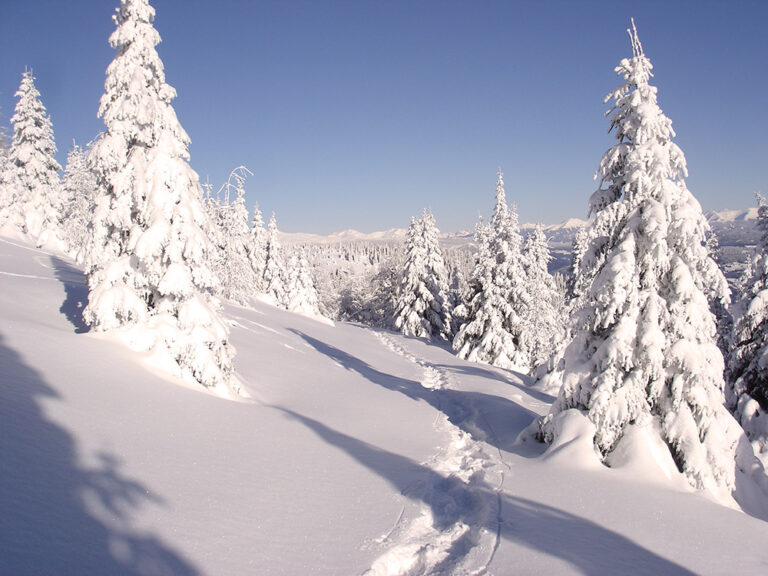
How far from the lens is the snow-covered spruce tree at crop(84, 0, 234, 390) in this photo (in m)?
10.9

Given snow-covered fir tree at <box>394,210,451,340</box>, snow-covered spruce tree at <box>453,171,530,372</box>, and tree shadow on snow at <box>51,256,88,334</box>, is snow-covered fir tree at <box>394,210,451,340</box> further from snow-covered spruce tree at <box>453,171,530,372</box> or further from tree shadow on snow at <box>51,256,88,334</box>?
tree shadow on snow at <box>51,256,88,334</box>

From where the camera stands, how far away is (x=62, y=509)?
4449mm

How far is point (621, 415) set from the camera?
898cm

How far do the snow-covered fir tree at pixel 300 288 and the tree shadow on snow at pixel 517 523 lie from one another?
114 ft

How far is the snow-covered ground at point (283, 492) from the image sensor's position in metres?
4.67

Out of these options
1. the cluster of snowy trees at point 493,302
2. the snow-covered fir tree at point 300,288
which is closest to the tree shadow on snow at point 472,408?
the cluster of snowy trees at point 493,302

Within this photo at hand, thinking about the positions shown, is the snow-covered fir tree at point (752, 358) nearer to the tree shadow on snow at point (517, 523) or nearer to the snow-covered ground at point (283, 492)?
the snow-covered ground at point (283, 492)

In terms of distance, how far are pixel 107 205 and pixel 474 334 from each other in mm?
24665

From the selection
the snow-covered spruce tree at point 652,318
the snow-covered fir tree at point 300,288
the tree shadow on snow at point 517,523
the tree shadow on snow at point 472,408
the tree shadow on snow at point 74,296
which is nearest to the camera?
the tree shadow on snow at point 517,523

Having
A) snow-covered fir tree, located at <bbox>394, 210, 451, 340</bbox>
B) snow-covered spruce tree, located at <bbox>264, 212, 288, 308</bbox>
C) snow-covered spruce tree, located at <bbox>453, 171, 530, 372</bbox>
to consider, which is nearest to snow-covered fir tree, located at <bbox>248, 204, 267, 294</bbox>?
snow-covered spruce tree, located at <bbox>264, 212, 288, 308</bbox>

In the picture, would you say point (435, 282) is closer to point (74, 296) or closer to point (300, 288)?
point (300, 288)

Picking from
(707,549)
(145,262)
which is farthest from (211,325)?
(707,549)

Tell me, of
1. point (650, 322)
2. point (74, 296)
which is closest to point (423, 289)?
point (74, 296)

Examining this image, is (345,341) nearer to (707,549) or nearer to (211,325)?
(211,325)
